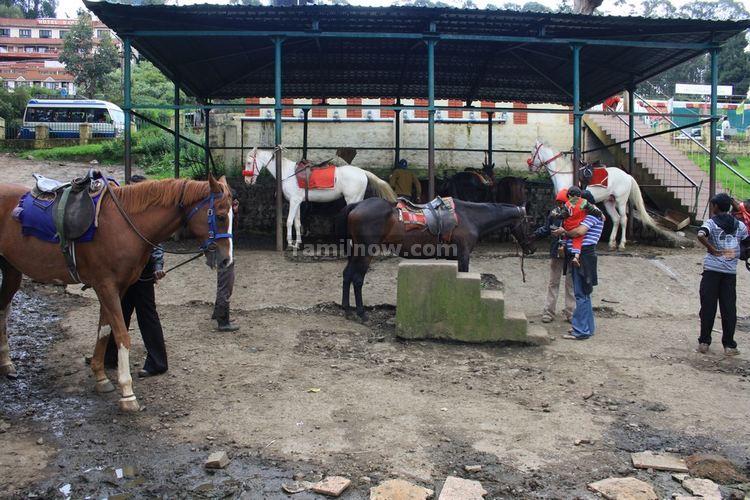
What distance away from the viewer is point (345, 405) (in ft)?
17.7

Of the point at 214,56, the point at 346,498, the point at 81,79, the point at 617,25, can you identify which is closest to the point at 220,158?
the point at 214,56

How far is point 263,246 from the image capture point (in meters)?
12.3

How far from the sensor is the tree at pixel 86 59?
Answer: 124 feet

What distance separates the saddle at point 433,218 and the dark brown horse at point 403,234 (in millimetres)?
65

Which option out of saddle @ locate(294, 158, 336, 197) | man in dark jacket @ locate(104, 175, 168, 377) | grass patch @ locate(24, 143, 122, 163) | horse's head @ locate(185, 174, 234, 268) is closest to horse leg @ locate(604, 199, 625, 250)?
saddle @ locate(294, 158, 336, 197)

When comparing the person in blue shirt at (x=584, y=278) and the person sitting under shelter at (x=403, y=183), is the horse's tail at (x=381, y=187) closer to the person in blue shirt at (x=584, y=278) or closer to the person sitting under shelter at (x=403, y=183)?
the person sitting under shelter at (x=403, y=183)

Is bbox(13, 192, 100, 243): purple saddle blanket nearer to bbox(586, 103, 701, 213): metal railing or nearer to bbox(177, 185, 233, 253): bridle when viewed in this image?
bbox(177, 185, 233, 253): bridle

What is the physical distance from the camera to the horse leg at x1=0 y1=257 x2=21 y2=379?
19.2 ft

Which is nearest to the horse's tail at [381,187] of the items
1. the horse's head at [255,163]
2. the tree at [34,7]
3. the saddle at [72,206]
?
the horse's head at [255,163]

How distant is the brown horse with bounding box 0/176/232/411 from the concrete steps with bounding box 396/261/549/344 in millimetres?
2652

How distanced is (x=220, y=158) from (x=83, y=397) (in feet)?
40.9

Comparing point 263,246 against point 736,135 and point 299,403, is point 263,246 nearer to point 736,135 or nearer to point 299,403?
point 299,403

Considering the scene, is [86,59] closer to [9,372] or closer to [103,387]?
[9,372]

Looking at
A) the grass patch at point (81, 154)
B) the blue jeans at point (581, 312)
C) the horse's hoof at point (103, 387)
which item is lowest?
the horse's hoof at point (103, 387)
